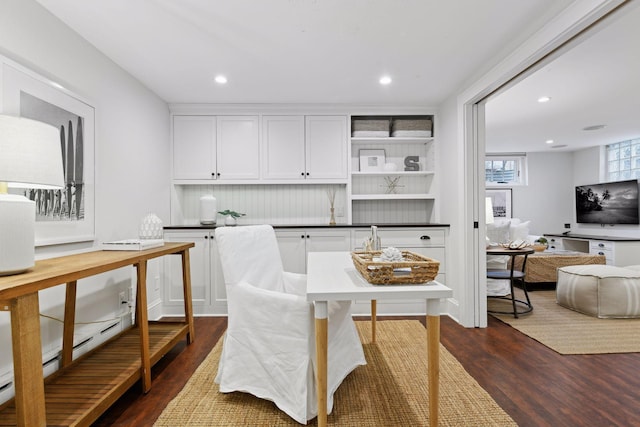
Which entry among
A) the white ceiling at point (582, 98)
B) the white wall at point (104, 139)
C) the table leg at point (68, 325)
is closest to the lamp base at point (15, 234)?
the white wall at point (104, 139)

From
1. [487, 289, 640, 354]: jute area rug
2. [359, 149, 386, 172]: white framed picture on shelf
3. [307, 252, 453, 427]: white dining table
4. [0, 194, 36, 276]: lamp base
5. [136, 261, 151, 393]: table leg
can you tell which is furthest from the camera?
[359, 149, 386, 172]: white framed picture on shelf

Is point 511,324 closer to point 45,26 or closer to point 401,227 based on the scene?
point 401,227

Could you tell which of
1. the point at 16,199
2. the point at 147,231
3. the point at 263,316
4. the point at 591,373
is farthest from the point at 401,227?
the point at 16,199

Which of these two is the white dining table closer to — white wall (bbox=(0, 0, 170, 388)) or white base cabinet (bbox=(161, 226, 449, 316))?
white wall (bbox=(0, 0, 170, 388))

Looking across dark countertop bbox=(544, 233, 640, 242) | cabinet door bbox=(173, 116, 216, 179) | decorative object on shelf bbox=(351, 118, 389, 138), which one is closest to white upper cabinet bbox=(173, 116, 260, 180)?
cabinet door bbox=(173, 116, 216, 179)

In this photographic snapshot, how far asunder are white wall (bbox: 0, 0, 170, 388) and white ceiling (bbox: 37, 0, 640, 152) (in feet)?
0.43

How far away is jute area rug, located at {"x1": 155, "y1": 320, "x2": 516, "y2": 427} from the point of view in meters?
1.65

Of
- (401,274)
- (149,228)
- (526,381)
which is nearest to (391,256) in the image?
(401,274)

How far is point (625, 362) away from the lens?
7.57 ft

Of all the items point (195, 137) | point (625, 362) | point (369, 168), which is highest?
point (195, 137)

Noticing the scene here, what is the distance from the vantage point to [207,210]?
3549mm

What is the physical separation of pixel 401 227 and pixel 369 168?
857mm

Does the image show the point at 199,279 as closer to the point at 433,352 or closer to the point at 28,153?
the point at 28,153

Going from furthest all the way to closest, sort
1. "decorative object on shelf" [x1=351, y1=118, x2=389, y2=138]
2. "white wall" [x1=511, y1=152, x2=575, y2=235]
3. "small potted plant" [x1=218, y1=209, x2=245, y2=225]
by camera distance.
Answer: "white wall" [x1=511, y1=152, x2=575, y2=235] < "decorative object on shelf" [x1=351, y1=118, x2=389, y2=138] < "small potted plant" [x1=218, y1=209, x2=245, y2=225]
